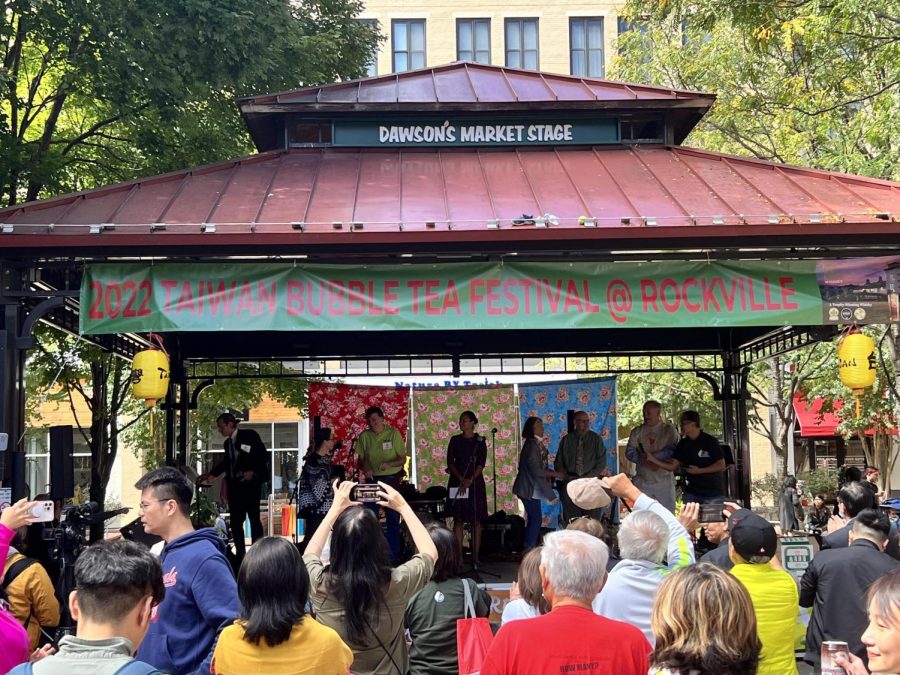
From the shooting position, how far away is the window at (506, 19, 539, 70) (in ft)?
122

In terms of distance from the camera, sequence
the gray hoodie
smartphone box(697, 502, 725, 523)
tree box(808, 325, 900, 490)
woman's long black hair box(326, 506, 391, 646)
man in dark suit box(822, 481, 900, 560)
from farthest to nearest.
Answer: tree box(808, 325, 900, 490)
man in dark suit box(822, 481, 900, 560)
smartphone box(697, 502, 725, 523)
woman's long black hair box(326, 506, 391, 646)
the gray hoodie

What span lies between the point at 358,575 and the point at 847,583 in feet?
9.46

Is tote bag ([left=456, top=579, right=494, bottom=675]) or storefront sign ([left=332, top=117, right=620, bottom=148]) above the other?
storefront sign ([left=332, top=117, right=620, bottom=148])

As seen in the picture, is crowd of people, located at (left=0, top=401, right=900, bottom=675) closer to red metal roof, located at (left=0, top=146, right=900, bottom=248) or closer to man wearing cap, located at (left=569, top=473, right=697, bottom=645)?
man wearing cap, located at (left=569, top=473, right=697, bottom=645)

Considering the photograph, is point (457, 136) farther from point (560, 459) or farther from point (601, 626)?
point (601, 626)

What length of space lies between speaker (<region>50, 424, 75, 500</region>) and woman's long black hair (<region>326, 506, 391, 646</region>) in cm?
499

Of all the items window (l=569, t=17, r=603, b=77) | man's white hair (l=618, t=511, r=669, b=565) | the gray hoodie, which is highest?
window (l=569, t=17, r=603, b=77)

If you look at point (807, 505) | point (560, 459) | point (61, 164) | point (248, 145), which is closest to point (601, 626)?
point (560, 459)

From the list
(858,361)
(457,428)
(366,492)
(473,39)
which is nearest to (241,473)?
(457,428)

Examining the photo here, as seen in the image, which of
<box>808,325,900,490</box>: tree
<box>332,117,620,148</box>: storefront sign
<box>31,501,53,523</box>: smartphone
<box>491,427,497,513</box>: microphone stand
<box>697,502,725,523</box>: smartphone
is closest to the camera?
<box>31,501,53,523</box>: smartphone

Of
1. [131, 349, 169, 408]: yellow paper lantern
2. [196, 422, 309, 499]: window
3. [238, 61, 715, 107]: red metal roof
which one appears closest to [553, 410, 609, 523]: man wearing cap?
[238, 61, 715, 107]: red metal roof

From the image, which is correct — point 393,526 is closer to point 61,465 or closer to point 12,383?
point 61,465

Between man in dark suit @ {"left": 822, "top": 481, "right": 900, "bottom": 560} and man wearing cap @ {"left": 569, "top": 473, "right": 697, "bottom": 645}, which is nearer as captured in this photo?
man wearing cap @ {"left": 569, "top": 473, "right": 697, "bottom": 645}

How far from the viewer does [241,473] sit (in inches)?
494
